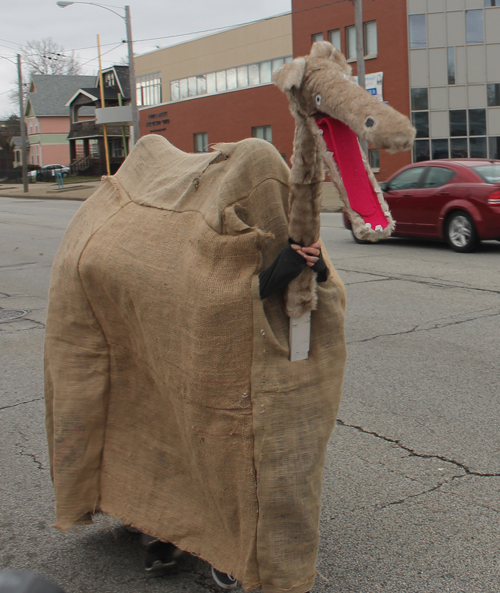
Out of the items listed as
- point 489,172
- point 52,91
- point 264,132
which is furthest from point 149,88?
point 489,172

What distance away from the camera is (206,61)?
46.8 m

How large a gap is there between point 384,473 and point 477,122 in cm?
3177

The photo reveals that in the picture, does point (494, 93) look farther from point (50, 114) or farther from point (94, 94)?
point (50, 114)

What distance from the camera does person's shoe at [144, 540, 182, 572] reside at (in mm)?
2850

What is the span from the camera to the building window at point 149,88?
5075 cm

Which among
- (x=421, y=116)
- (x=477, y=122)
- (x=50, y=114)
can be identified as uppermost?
(x=50, y=114)

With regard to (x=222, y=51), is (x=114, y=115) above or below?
below

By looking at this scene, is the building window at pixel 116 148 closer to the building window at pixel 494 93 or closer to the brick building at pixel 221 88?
the brick building at pixel 221 88

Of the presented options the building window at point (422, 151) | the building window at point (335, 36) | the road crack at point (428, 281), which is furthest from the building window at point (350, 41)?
the road crack at point (428, 281)

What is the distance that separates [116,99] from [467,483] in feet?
197

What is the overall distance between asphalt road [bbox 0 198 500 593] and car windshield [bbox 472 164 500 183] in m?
4.39

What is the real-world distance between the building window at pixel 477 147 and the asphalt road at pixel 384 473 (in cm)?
2707

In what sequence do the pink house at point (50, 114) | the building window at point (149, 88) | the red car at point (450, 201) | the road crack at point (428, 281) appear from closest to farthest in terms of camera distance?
the road crack at point (428, 281)
the red car at point (450, 201)
the building window at point (149, 88)
the pink house at point (50, 114)

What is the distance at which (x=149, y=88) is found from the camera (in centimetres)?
5181
